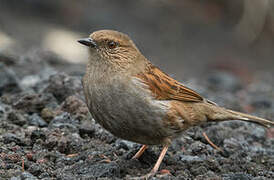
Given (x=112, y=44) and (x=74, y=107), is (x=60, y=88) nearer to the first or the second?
(x=74, y=107)

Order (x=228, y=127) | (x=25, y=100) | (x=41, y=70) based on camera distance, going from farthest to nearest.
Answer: (x=41, y=70)
(x=228, y=127)
(x=25, y=100)

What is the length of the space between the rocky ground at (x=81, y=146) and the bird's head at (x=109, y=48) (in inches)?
45.9

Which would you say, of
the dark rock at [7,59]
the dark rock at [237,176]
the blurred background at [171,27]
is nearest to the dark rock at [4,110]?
the dark rock at [7,59]

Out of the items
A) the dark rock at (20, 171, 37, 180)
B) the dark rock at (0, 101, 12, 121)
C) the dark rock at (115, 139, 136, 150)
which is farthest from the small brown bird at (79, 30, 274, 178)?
the dark rock at (0, 101, 12, 121)

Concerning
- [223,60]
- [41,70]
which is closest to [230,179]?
[41,70]

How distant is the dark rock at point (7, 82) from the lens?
7824 mm

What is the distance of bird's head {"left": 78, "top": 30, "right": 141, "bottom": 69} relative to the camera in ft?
18.6

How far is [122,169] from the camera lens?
542cm

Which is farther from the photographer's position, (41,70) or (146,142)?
(41,70)

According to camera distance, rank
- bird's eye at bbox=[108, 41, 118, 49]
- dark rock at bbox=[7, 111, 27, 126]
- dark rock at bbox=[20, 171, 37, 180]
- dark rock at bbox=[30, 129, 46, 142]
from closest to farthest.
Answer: dark rock at bbox=[20, 171, 37, 180]
bird's eye at bbox=[108, 41, 118, 49]
dark rock at bbox=[30, 129, 46, 142]
dark rock at bbox=[7, 111, 27, 126]

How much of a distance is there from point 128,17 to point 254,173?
12.0 metres

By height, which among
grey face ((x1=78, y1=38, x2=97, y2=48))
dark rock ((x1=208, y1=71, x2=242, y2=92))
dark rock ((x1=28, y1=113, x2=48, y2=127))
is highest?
dark rock ((x1=208, y1=71, x2=242, y2=92))

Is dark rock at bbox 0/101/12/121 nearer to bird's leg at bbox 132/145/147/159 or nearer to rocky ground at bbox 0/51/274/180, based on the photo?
rocky ground at bbox 0/51/274/180

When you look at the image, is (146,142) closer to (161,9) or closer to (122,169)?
(122,169)
